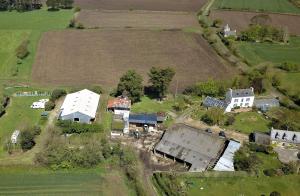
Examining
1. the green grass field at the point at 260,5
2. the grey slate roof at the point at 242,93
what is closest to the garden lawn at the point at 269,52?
the grey slate roof at the point at 242,93

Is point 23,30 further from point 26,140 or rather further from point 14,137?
point 26,140

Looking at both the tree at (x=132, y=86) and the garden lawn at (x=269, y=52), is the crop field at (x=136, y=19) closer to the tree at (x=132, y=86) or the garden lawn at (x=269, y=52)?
the garden lawn at (x=269, y=52)

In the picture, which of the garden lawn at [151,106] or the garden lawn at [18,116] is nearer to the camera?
the garden lawn at [18,116]

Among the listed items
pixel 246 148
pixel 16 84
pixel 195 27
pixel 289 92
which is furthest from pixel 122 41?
pixel 246 148

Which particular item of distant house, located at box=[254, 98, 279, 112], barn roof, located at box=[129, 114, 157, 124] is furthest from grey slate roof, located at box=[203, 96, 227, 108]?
barn roof, located at box=[129, 114, 157, 124]

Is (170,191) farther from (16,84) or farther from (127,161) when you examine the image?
(16,84)
